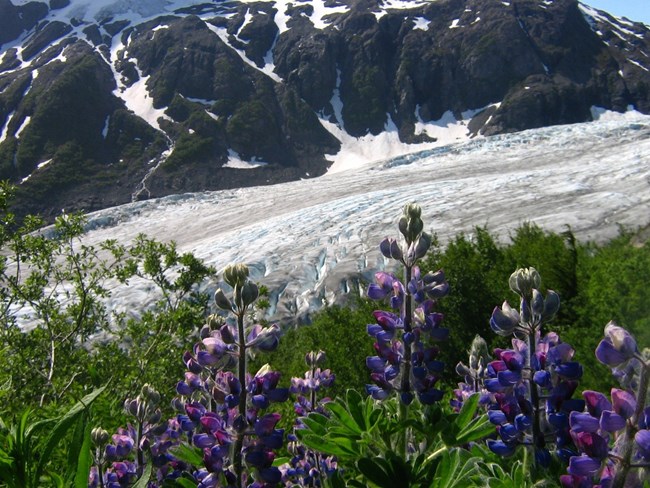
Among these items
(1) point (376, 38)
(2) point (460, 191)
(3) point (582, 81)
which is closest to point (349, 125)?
(1) point (376, 38)

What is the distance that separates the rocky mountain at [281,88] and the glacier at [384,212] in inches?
1162

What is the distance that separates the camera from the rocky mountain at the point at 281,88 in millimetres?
68312

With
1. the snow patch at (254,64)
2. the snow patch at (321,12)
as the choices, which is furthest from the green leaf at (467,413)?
the snow patch at (321,12)

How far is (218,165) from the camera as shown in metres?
67.2

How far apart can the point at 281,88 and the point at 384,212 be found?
66063 millimetres

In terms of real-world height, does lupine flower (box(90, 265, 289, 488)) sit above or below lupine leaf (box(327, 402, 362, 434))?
above

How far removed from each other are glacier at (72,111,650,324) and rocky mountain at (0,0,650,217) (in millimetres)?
29503

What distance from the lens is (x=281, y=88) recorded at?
8450cm

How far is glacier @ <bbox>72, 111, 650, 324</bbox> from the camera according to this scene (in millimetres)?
17406

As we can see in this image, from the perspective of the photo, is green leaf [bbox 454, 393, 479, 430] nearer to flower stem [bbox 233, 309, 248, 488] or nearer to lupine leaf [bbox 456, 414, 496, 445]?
lupine leaf [bbox 456, 414, 496, 445]

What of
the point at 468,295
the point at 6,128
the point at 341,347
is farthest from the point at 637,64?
the point at 341,347

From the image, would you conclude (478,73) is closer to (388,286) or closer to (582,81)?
(582,81)

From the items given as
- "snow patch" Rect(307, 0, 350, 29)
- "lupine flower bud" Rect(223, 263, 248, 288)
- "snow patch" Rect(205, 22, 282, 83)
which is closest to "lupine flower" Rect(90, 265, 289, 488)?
"lupine flower bud" Rect(223, 263, 248, 288)

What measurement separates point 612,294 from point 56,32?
4412 inches
